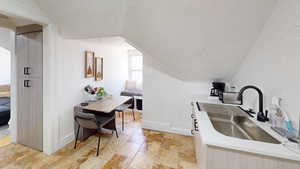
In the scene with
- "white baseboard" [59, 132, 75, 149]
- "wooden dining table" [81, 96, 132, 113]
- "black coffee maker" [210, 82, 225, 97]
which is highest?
"black coffee maker" [210, 82, 225, 97]

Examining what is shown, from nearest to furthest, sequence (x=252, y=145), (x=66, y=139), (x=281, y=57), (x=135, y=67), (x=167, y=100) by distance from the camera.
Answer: (x=252, y=145) < (x=281, y=57) < (x=66, y=139) < (x=167, y=100) < (x=135, y=67)

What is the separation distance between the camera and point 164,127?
2768 millimetres

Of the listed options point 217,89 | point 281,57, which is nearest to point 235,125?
point 281,57

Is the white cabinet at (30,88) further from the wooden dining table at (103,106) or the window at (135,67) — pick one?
the window at (135,67)

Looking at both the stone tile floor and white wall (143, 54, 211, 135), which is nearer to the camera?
the stone tile floor

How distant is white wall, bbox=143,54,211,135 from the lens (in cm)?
262

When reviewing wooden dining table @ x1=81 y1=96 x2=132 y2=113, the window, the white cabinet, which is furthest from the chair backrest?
the window

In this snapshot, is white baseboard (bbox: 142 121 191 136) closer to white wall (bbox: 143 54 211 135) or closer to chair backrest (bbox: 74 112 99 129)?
white wall (bbox: 143 54 211 135)

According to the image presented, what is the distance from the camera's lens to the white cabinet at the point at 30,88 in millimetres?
1974

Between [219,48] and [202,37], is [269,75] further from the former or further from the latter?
[202,37]

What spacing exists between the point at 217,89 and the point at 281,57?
48.9 inches

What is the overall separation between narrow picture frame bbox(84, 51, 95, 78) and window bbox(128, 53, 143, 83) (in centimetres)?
217

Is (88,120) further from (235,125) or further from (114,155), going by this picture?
(235,125)

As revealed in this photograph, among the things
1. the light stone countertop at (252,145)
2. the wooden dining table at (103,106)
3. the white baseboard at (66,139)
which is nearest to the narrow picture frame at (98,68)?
the wooden dining table at (103,106)
